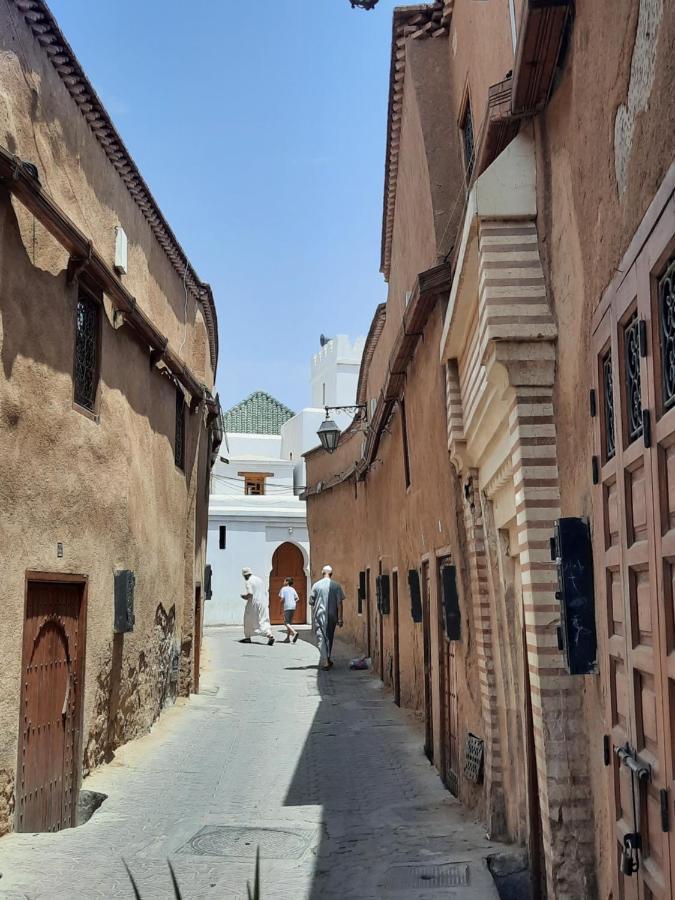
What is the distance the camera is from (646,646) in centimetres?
278

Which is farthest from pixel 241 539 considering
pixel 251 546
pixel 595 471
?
pixel 595 471

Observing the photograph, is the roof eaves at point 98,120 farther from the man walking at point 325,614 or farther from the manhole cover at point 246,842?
the man walking at point 325,614

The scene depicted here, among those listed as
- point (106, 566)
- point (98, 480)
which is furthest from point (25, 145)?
point (106, 566)

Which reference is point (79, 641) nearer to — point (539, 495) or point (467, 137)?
point (539, 495)

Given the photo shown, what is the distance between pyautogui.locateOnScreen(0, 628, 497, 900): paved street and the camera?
16.5 feet

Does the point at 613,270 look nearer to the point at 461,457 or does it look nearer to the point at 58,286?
the point at 461,457

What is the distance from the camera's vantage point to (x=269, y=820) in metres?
6.49

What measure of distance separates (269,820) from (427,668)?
9.86 ft

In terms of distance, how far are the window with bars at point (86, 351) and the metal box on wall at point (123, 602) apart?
152cm

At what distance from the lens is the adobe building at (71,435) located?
229 inches

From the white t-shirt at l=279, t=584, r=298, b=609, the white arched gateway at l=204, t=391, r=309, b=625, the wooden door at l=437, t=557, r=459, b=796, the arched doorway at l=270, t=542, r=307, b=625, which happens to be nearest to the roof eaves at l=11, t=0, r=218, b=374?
the wooden door at l=437, t=557, r=459, b=796

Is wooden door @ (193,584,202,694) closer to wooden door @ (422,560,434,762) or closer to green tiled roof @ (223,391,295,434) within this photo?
wooden door @ (422,560,434,762)

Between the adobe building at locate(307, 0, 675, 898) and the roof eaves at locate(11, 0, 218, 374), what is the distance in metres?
2.73

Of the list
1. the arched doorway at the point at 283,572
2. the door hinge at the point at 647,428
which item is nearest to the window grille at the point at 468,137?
the door hinge at the point at 647,428
